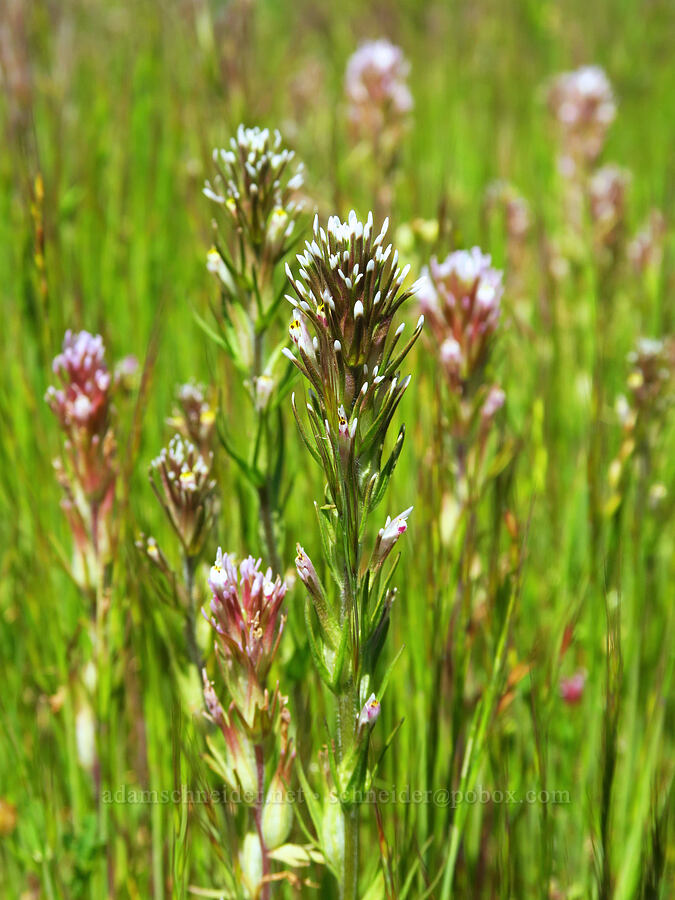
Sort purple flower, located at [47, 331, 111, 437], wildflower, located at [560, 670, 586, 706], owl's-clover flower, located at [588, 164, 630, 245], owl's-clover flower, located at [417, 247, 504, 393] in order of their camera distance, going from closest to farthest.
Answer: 1. purple flower, located at [47, 331, 111, 437]
2. owl's-clover flower, located at [417, 247, 504, 393]
3. wildflower, located at [560, 670, 586, 706]
4. owl's-clover flower, located at [588, 164, 630, 245]

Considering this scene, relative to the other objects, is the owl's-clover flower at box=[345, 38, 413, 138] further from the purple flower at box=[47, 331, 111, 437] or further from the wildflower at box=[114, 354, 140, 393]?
the purple flower at box=[47, 331, 111, 437]

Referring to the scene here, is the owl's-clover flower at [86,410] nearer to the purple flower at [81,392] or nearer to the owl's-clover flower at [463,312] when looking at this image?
the purple flower at [81,392]

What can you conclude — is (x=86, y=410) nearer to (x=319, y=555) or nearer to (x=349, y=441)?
(x=319, y=555)

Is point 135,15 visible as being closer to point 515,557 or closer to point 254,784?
point 515,557

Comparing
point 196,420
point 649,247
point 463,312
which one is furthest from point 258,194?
point 649,247

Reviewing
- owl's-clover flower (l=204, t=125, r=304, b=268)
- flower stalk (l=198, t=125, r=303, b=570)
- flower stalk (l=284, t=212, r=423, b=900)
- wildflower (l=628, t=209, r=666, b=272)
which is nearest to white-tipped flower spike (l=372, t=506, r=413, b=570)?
flower stalk (l=284, t=212, r=423, b=900)
